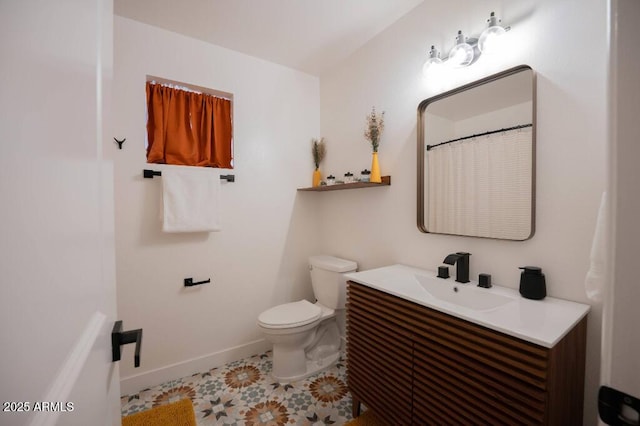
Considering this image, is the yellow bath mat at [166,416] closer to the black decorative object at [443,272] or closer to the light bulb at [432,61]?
the black decorative object at [443,272]

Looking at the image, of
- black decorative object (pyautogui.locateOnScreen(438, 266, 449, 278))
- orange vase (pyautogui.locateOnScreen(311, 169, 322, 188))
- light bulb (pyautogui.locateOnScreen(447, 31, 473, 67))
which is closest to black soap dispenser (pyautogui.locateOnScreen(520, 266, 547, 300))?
black decorative object (pyautogui.locateOnScreen(438, 266, 449, 278))

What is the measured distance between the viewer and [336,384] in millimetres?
1909

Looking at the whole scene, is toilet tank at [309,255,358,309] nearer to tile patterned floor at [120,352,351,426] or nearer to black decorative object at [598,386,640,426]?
tile patterned floor at [120,352,351,426]

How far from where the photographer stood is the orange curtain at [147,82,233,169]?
1.98 m

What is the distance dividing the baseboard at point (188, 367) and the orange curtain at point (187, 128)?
159 centimetres

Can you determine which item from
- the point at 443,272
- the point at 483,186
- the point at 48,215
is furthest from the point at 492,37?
the point at 48,215

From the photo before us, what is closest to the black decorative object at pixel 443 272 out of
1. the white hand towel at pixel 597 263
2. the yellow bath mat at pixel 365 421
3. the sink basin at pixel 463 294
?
the sink basin at pixel 463 294

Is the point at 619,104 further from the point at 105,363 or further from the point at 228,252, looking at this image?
the point at 228,252

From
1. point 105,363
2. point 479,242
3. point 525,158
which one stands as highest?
point 525,158

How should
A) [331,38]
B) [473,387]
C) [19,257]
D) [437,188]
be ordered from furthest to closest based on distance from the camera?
[331,38] < [437,188] < [473,387] < [19,257]

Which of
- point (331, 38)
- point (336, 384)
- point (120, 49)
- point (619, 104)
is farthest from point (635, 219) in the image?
point (120, 49)

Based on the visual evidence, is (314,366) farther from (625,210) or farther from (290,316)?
(625,210)

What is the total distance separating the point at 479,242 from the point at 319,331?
1442 millimetres

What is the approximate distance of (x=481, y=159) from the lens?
145 centimetres
